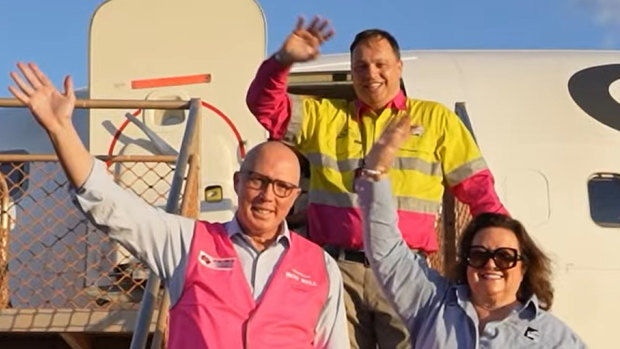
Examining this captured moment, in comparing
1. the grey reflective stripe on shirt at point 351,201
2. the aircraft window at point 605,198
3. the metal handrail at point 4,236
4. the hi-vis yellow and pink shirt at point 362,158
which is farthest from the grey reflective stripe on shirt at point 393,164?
the aircraft window at point 605,198

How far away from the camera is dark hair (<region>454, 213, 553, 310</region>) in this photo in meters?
3.61

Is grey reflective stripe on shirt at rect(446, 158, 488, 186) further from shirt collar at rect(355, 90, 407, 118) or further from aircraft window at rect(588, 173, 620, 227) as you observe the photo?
aircraft window at rect(588, 173, 620, 227)

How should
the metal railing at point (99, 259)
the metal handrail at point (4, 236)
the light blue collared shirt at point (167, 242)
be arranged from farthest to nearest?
the metal handrail at point (4, 236) → the metal railing at point (99, 259) → the light blue collared shirt at point (167, 242)

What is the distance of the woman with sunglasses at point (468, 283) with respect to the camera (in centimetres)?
347

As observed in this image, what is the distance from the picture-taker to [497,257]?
3516mm

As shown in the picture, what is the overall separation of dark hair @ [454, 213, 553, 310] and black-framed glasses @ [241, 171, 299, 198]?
2.25 ft

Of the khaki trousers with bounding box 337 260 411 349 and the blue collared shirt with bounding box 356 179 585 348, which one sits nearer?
the blue collared shirt with bounding box 356 179 585 348

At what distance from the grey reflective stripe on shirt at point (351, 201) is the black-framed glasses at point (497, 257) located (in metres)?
0.74

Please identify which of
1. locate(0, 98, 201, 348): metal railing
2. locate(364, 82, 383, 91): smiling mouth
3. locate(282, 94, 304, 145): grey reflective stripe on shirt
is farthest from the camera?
locate(0, 98, 201, 348): metal railing

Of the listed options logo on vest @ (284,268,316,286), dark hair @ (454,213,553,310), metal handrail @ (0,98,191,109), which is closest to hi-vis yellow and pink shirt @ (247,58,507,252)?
dark hair @ (454,213,553,310)

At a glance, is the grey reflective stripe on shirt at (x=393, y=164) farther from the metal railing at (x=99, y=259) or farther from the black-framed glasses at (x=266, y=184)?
the black-framed glasses at (x=266, y=184)

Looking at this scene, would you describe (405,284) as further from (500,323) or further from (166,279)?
(166,279)

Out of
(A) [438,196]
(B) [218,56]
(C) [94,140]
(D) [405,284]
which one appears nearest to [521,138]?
(B) [218,56]

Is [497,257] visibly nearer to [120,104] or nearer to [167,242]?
[167,242]
